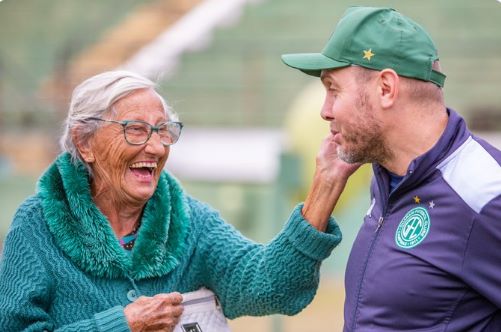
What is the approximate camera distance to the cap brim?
2629 mm

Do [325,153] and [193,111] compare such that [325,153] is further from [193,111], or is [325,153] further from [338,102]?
[193,111]

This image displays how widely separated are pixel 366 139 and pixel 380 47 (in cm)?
25

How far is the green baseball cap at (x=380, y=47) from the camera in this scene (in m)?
2.54

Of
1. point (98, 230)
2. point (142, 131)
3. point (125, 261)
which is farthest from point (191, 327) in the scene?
point (142, 131)

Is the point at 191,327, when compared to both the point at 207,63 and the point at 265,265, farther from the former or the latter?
the point at 207,63

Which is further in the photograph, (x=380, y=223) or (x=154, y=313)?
(x=154, y=313)

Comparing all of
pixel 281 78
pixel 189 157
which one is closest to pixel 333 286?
pixel 189 157

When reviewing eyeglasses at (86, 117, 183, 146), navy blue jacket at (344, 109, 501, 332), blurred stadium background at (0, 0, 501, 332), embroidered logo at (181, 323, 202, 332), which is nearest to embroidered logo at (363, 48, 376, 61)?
navy blue jacket at (344, 109, 501, 332)

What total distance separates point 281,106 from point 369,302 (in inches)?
403

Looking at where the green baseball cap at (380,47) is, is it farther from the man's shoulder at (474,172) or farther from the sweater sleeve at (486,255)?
the sweater sleeve at (486,255)

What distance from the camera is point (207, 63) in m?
13.4

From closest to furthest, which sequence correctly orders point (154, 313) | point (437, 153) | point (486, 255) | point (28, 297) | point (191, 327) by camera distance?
1. point (486, 255)
2. point (437, 153)
3. point (28, 297)
4. point (154, 313)
5. point (191, 327)

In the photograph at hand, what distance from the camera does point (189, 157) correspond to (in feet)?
39.0

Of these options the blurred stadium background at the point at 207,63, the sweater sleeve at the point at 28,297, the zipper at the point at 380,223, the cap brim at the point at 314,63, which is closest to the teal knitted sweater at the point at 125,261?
the sweater sleeve at the point at 28,297
